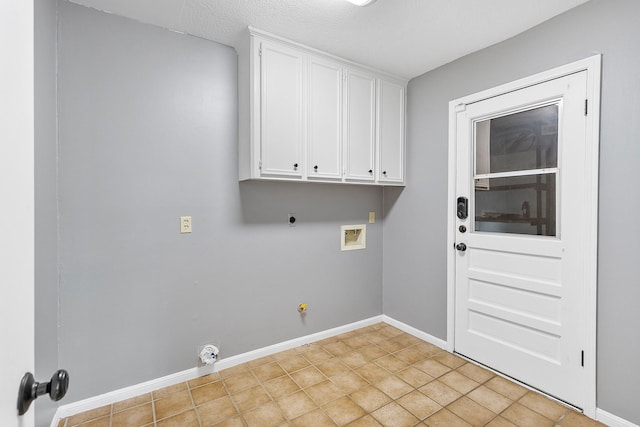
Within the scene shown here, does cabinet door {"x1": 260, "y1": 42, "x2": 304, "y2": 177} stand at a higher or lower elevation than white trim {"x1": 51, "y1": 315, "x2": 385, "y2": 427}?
higher

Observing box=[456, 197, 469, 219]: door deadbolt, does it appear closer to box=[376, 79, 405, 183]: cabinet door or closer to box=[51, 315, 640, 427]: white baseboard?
box=[376, 79, 405, 183]: cabinet door

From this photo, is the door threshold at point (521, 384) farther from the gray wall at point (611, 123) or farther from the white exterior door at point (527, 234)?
the gray wall at point (611, 123)

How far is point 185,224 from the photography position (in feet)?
7.17

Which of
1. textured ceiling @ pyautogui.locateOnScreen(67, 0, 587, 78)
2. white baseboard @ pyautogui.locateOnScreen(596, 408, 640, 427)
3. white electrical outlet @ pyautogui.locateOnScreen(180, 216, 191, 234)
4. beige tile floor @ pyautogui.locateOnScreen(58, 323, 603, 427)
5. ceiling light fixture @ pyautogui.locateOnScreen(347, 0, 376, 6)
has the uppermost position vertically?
textured ceiling @ pyautogui.locateOnScreen(67, 0, 587, 78)

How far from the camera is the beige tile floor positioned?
180 centimetres

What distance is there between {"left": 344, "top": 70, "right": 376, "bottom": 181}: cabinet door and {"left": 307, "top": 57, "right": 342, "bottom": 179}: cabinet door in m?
0.09

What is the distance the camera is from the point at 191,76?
219 centimetres

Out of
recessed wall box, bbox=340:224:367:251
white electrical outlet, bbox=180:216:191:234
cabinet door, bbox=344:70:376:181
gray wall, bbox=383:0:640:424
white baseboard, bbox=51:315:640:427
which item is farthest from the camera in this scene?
recessed wall box, bbox=340:224:367:251

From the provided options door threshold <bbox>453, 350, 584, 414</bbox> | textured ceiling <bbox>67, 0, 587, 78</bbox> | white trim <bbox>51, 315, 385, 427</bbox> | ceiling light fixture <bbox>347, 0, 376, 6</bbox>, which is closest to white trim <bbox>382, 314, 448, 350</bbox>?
door threshold <bbox>453, 350, 584, 414</bbox>

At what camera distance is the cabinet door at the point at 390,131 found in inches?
110

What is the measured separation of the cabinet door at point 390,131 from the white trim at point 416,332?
56.6 inches

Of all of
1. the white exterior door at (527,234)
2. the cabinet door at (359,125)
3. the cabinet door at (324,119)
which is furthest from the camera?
the cabinet door at (359,125)
